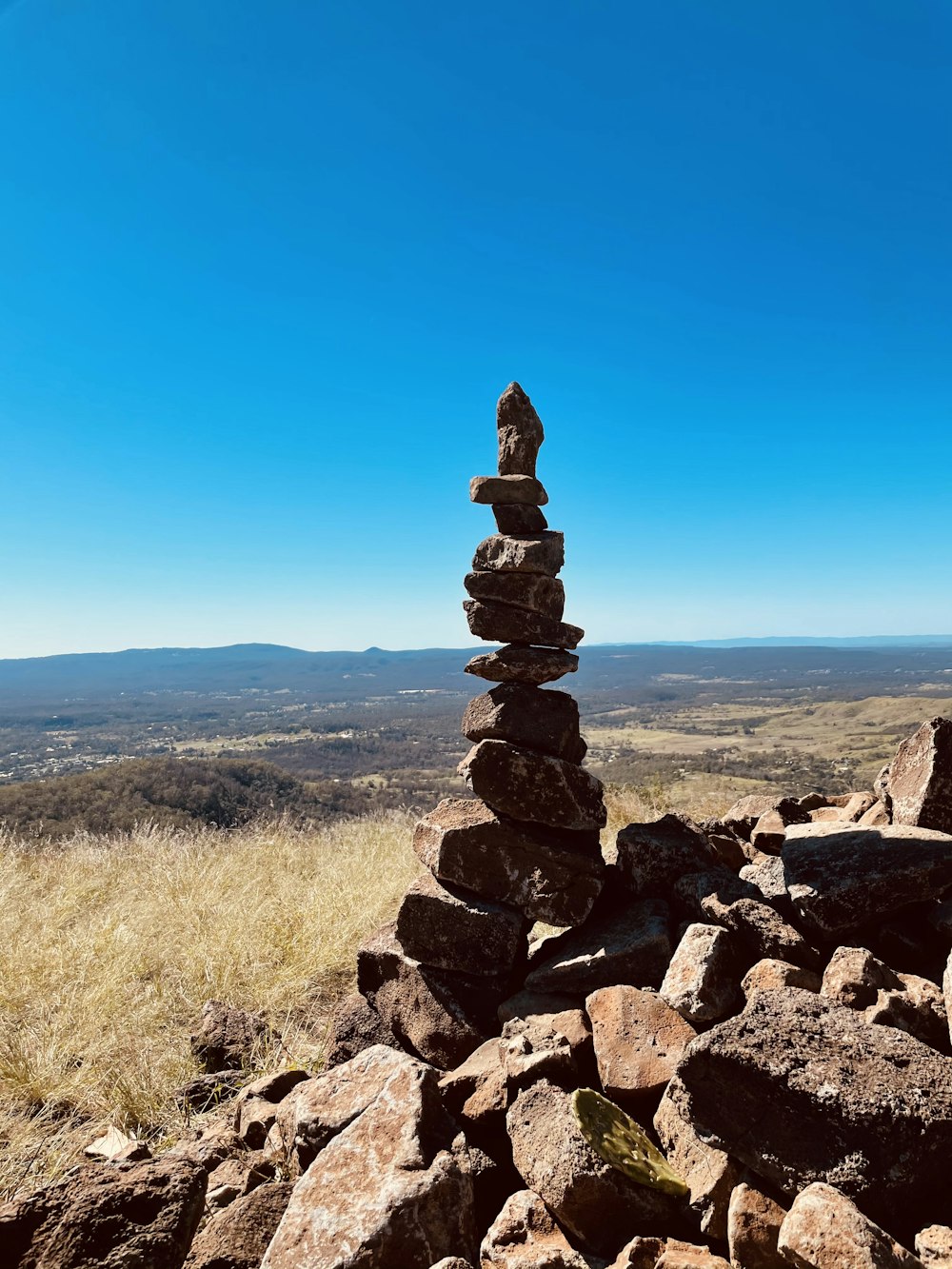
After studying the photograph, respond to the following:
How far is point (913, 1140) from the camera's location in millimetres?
2846

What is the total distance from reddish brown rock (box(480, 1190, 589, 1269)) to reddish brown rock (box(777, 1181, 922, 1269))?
87 cm

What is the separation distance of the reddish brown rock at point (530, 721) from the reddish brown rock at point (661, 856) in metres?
0.84

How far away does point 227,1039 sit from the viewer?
19.5 feet

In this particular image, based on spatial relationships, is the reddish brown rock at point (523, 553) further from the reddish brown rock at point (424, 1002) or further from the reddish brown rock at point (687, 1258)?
the reddish brown rock at point (687, 1258)

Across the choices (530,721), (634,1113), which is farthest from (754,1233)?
(530,721)

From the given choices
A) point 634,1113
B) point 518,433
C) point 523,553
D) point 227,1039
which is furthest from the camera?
point 518,433

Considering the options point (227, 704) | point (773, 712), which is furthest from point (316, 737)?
point (227, 704)

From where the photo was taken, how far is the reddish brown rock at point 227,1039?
229 inches

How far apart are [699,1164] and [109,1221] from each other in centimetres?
263

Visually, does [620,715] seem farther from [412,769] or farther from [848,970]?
[848,970]

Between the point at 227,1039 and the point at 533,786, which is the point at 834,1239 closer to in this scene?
the point at 533,786

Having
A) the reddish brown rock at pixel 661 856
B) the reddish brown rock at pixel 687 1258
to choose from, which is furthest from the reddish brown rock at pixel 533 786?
the reddish brown rock at pixel 687 1258

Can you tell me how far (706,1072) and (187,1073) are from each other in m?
4.43

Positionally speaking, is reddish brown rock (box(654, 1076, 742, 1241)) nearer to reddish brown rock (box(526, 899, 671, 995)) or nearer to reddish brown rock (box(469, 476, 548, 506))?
reddish brown rock (box(526, 899, 671, 995))
